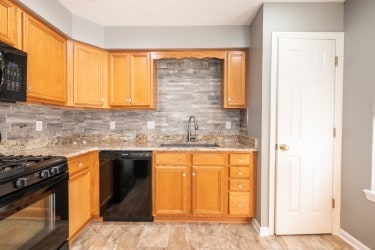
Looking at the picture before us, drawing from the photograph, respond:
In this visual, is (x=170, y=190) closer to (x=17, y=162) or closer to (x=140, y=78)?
(x=140, y=78)

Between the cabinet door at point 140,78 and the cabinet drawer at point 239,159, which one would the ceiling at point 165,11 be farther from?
the cabinet drawer at point 239,159

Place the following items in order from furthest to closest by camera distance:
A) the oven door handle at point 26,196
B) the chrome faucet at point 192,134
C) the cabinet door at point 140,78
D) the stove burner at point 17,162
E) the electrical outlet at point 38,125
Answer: the chrome faucet at point 192,134, the cabinet door at point 140,78, the electrical outlet at point 38,125, the stove burner at point 17,162, the oven door handle at point 26,196

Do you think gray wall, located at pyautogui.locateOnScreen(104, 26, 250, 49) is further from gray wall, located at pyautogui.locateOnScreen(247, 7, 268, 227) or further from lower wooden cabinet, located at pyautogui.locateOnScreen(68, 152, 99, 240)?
lower wooden cabinet, located at pyautogui.locateOnScreen(68, 152, 99, 240)

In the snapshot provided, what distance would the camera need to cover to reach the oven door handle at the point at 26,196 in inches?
55.5

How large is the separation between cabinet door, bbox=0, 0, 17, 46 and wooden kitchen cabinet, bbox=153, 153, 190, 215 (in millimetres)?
1739

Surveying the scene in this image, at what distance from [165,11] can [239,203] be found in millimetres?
2320

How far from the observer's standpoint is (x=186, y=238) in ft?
8.57

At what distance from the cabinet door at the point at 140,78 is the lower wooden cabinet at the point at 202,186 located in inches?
31.1

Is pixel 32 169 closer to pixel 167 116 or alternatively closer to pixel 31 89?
pixel 31 89

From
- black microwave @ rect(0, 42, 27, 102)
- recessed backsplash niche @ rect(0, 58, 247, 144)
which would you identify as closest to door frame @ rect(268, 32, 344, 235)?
recessed backsplash niche @ rect(0, 58, 247, 144)

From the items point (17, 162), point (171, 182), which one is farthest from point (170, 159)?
point (17, 162)

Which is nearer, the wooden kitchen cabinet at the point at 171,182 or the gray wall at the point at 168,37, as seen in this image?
the wooden kitchen cabinet at the point at 171,182

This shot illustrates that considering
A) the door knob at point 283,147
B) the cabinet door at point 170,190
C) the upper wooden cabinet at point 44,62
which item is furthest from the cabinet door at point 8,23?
the door knob at point 283,147

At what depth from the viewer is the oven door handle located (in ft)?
4.63
